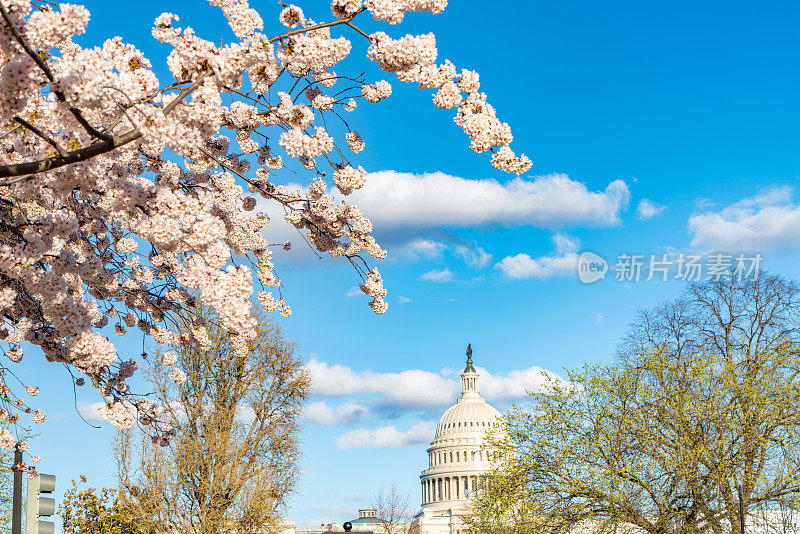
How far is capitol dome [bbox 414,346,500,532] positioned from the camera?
470 feet

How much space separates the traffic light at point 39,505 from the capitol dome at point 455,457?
422ft

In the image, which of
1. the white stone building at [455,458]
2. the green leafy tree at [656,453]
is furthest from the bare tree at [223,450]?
the white stone building at [455,458]

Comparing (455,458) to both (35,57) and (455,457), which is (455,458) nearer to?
(455,457)

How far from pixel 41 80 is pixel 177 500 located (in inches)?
1079

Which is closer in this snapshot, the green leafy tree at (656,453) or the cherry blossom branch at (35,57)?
the cherry blossom branch at (35,57)

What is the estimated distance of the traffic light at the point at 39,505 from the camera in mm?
10148

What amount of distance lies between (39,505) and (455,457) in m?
142

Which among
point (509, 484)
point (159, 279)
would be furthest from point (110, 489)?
point (159, 279)

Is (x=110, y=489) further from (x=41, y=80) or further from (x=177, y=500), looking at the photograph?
(x=41, y=80)

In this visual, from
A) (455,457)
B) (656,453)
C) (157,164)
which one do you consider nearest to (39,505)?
(157,164)

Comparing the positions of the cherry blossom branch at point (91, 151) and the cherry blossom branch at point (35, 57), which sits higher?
the cherry blossom branch at point (35, 57)

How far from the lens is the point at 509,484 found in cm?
2650

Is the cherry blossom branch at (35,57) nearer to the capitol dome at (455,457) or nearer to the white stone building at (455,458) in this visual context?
the white stone building at (455,458)

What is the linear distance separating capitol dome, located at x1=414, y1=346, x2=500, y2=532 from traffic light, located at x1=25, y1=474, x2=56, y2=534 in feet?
422
